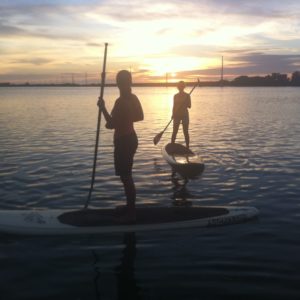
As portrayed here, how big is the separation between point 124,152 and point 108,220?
1.37m

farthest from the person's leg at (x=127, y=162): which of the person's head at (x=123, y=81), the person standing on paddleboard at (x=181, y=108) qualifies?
the person standing on paddleboard at (x=181, y=108)

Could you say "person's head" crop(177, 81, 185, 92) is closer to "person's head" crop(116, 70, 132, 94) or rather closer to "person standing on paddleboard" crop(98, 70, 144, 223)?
"person standing on paddleboard" crop(98, 70, 144, 223)

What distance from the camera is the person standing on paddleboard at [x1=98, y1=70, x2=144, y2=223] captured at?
711cm

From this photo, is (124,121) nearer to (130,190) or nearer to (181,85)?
(130,190)

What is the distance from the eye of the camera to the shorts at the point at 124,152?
7277 millimetres

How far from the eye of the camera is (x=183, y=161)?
12602 millimetres

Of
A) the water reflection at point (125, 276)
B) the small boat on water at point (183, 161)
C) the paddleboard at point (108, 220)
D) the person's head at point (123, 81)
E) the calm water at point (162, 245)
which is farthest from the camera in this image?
→ the small boat on water at point (183, 161)

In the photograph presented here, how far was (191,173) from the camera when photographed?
1182 centimetres

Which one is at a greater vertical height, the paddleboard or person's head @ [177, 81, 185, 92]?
person's head @ [177, 81, 185, 92]

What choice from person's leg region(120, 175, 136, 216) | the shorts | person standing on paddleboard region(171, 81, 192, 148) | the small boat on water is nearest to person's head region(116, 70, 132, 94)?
the shorts

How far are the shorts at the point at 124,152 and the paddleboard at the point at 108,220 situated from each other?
1.01 metres

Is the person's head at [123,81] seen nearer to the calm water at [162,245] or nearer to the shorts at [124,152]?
the shorts at [124,152]

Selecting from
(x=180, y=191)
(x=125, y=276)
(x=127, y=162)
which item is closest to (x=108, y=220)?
(x=127, y=162)

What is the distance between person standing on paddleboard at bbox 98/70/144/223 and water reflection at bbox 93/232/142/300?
115cm
